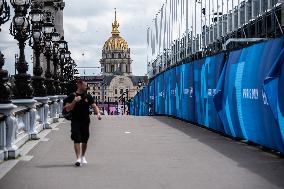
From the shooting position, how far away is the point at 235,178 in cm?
→ 1065

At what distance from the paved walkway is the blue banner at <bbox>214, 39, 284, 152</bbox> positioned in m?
0.48

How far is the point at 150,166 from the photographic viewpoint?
1237 cm

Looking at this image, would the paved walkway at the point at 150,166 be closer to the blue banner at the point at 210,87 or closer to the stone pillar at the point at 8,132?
the stone pillar at the point at 8,132

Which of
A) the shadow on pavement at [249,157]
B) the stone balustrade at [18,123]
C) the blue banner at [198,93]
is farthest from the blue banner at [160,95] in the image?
the shadow on pavement at [249,157]

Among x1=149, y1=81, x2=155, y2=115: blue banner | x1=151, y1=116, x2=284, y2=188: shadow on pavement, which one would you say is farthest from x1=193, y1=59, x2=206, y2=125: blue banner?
x1=149, y1=81, x2=155, y2=115: blue banner

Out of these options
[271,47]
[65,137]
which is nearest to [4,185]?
[271,47]

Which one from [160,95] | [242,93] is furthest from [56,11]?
[242,93]

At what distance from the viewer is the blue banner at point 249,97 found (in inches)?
552

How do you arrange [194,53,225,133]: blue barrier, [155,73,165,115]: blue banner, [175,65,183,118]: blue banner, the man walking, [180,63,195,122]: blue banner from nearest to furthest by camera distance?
the man walking
[194,53,225,133]: blue barrier
[180,63,195,122]: blue banner
[175,65,183,118]: blue banner
[155,73,165,115]: blue banner

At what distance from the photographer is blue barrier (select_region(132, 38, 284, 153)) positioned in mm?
13312

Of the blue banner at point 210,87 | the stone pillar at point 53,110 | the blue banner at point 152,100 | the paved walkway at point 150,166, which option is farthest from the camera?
the blue banner at point 152,100

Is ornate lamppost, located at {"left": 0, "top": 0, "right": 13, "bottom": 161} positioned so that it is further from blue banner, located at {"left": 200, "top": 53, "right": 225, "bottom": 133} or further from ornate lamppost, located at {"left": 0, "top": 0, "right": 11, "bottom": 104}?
blue banner, located at {"left": 200, "top": 53, "right": 225, "bottom": 133}

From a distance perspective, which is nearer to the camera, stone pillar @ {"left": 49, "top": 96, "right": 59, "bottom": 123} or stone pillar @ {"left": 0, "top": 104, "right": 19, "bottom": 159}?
stone pillar @ {"left": 0, "top": 104, "right": 19, "bottom": 159}

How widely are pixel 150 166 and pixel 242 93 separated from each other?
16.9 ft
